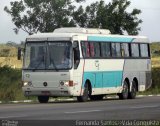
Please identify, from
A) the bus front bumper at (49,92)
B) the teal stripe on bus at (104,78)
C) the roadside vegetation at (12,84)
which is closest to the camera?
the bus front bumper at (49,92)

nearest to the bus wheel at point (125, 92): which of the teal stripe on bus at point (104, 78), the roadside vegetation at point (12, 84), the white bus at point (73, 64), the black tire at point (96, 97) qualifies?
the white bus at point (73, 64)

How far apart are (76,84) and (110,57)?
4.14 m

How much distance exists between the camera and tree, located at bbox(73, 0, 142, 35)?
220ft

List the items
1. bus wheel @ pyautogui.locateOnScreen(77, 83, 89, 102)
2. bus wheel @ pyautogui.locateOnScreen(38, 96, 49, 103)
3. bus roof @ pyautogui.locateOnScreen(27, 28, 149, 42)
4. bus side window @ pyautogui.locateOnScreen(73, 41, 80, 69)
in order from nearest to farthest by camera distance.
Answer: bus side window @ pyautogui.locateOnScreen(73, 41, 80, 69)
bus roof @ pyautogui.locateOnScreen(27, 28, 149, 42)
bus wheel @ pyautogui.locateOnScreen(77, 83, 89, 102)
bus wheel @ pyautogui.locateOnScreen(38, 96, 49, 103)

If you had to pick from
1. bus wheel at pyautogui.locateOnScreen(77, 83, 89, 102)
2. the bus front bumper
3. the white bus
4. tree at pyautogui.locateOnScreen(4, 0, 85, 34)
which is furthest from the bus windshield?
tree at pyautogui.locateOnScreen(4, 0, 85, 34)

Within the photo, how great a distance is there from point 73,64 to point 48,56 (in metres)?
1.17

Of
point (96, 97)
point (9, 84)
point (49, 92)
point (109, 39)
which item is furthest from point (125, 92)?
point (9, 84)

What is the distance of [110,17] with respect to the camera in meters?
68.2

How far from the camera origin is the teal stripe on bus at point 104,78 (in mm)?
33812

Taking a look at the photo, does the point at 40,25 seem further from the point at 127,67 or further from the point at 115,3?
the point at 127,67

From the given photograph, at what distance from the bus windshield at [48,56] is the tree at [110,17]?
3390cm

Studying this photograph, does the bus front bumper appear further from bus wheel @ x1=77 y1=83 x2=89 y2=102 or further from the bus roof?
the bus roof

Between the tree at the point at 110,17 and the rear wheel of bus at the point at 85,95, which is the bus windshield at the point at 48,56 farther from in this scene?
the tree at the point at 110,17

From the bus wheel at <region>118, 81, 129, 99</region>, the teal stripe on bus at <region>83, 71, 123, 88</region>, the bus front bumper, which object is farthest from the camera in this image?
the bus wheel at <region>118, 81, 129, 99</region>
